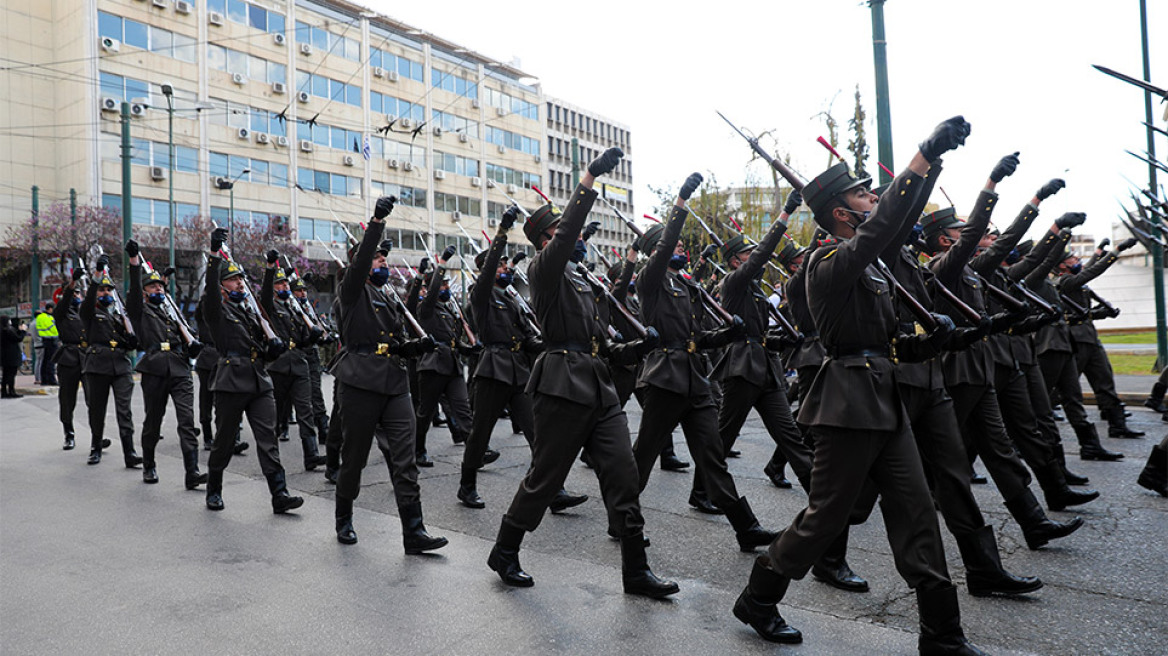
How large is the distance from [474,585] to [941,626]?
2.42 m

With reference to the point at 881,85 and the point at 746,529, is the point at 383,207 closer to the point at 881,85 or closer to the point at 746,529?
the point at 746,529

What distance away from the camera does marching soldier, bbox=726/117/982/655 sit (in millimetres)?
3576

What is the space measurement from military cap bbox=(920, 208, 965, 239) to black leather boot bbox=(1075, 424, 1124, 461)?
3.24m

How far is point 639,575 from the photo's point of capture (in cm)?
453

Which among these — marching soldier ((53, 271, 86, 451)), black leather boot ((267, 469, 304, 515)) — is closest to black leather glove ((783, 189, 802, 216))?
black leather boot ((267, 469, 304, 515))

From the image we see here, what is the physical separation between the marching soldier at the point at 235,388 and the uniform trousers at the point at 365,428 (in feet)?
3.62

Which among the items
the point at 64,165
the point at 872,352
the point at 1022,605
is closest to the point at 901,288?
the point at 872,352

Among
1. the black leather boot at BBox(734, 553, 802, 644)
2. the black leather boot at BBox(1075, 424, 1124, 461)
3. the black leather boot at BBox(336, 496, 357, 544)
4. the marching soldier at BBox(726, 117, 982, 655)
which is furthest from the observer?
the black leather boot at BBox(1075, 424, 1124, 461)

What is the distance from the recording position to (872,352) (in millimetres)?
3943

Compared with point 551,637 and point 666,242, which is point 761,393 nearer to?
point 666,242

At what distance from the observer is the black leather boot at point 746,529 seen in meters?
5.32

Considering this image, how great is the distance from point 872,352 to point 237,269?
5518mm

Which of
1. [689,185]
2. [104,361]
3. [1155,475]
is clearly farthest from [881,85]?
[104,361]

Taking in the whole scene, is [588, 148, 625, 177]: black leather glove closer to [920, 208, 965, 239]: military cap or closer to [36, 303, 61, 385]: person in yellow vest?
[920, 208, 965, 239]: military cap
